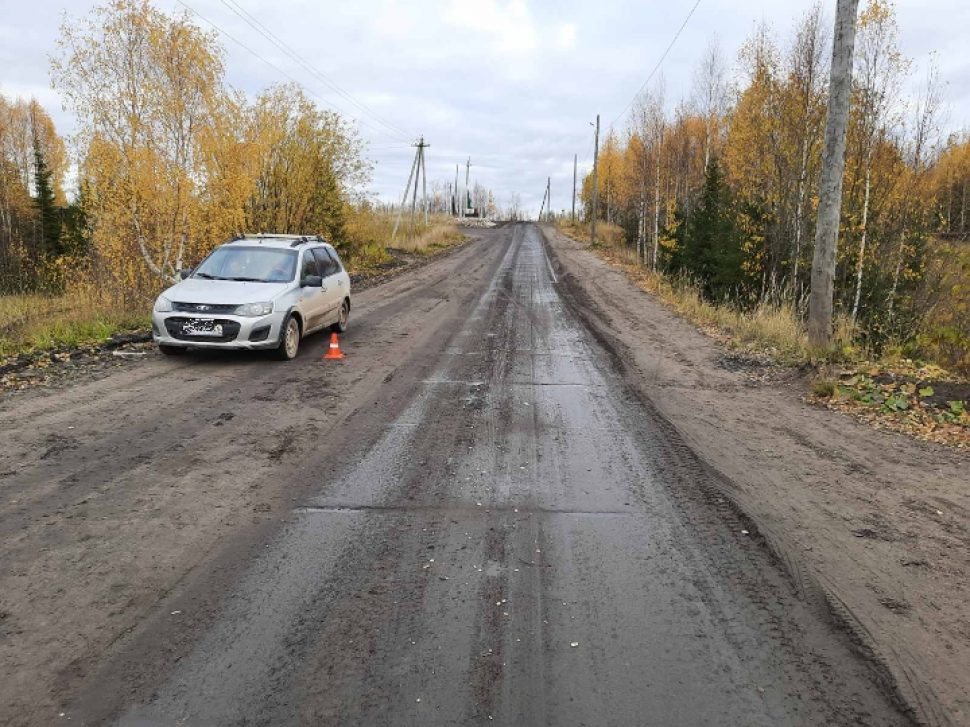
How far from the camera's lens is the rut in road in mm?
2896

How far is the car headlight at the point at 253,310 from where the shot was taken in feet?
32.2

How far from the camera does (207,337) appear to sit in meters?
9.77

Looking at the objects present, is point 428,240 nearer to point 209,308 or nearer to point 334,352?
point 334,352

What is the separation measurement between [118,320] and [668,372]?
31.5ft

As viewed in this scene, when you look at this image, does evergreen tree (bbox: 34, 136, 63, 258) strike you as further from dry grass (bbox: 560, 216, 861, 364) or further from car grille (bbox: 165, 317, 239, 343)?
car grille (bbox: 165, 317, 239, 343)

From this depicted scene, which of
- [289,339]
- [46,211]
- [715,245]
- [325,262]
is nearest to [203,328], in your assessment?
[289,339]

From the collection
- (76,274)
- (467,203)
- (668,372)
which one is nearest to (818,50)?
(668,372)

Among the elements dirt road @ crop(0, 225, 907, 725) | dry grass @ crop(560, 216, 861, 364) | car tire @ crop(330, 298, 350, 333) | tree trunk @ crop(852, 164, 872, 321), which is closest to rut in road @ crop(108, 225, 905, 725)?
dirt road @ crop(0, 225, 907, 725)

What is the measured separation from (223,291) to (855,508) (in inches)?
336

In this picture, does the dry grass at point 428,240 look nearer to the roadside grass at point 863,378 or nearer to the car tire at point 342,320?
the car tire at point 342,320

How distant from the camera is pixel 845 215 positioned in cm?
1628

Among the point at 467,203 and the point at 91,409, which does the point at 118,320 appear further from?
the point at 467,203

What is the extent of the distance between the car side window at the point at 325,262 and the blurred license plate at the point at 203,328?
2.80 meters

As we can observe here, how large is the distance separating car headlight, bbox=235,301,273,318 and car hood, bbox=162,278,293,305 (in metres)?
0.08
